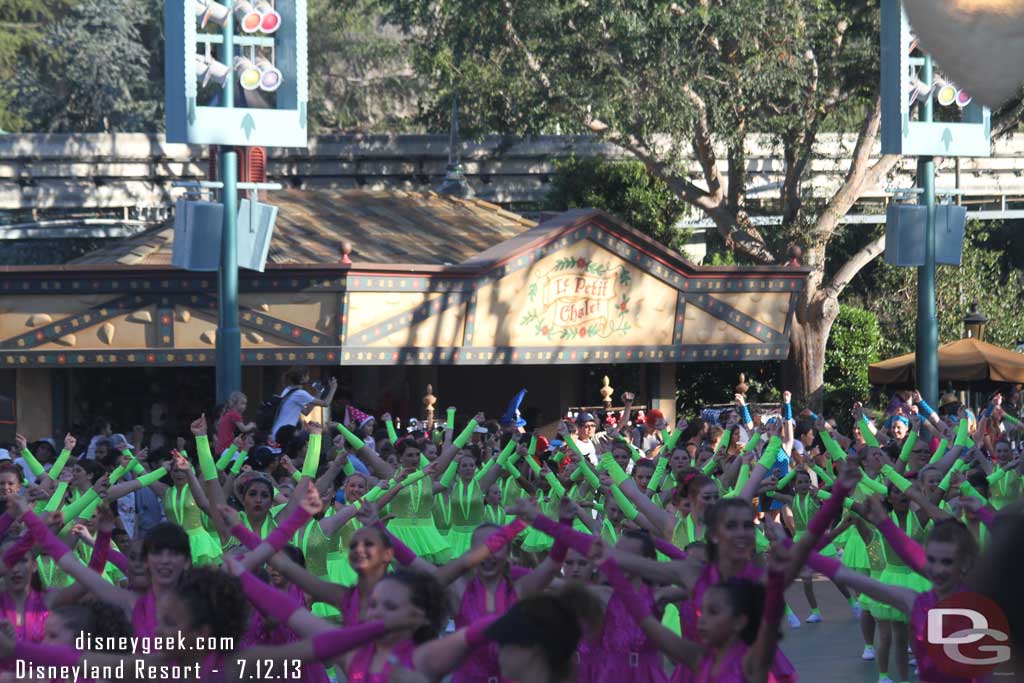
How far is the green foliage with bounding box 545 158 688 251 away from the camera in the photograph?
29.7 meters

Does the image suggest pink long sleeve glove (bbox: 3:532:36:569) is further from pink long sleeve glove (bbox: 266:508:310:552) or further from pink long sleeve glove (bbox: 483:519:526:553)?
pink long sleeve glove (bbox: 483:519:526:553)

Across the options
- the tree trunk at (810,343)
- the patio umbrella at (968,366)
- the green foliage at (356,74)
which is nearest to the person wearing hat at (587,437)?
the patio umbrella at (968,366)

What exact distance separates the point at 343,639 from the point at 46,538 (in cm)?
194

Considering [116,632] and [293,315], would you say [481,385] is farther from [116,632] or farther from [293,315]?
[116,632]

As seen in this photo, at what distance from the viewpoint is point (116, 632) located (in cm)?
602

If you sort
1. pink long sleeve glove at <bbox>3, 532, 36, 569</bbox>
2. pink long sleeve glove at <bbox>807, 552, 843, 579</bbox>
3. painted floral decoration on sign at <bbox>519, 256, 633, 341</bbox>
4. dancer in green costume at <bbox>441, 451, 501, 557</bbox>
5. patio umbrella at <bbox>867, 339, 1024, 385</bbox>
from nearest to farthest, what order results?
pink long sleeve glove at <bbox>807, 552, 843, 579</bbox>
pink long sleeve glove at <bbox>3, 532, 36, 569</bbox>
dancer in green costume at <bbox>441, 451, 501, 557</bbox>
patio umbrella at <bbox>867, 339, 1024, 385</bbox>
painted floral decoration on sign at <bbox>519, 256, 633, 341</bbox>

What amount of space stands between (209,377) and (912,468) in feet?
45.5

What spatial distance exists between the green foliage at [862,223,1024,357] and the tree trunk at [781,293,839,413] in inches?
211

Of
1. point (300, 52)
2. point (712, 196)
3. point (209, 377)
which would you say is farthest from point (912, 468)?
point (712, 196)

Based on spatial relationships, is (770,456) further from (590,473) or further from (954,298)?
(954,298)

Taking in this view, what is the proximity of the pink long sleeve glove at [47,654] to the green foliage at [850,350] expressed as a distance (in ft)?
84.3

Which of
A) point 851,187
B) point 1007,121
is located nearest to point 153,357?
point 851,187

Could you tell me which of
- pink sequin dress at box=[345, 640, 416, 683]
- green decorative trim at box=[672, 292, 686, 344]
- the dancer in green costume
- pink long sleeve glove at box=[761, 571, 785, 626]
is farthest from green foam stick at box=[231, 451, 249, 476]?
green decorative trim at box=[672, 292, 686, 344]

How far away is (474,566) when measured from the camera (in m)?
Answer: 7.24
